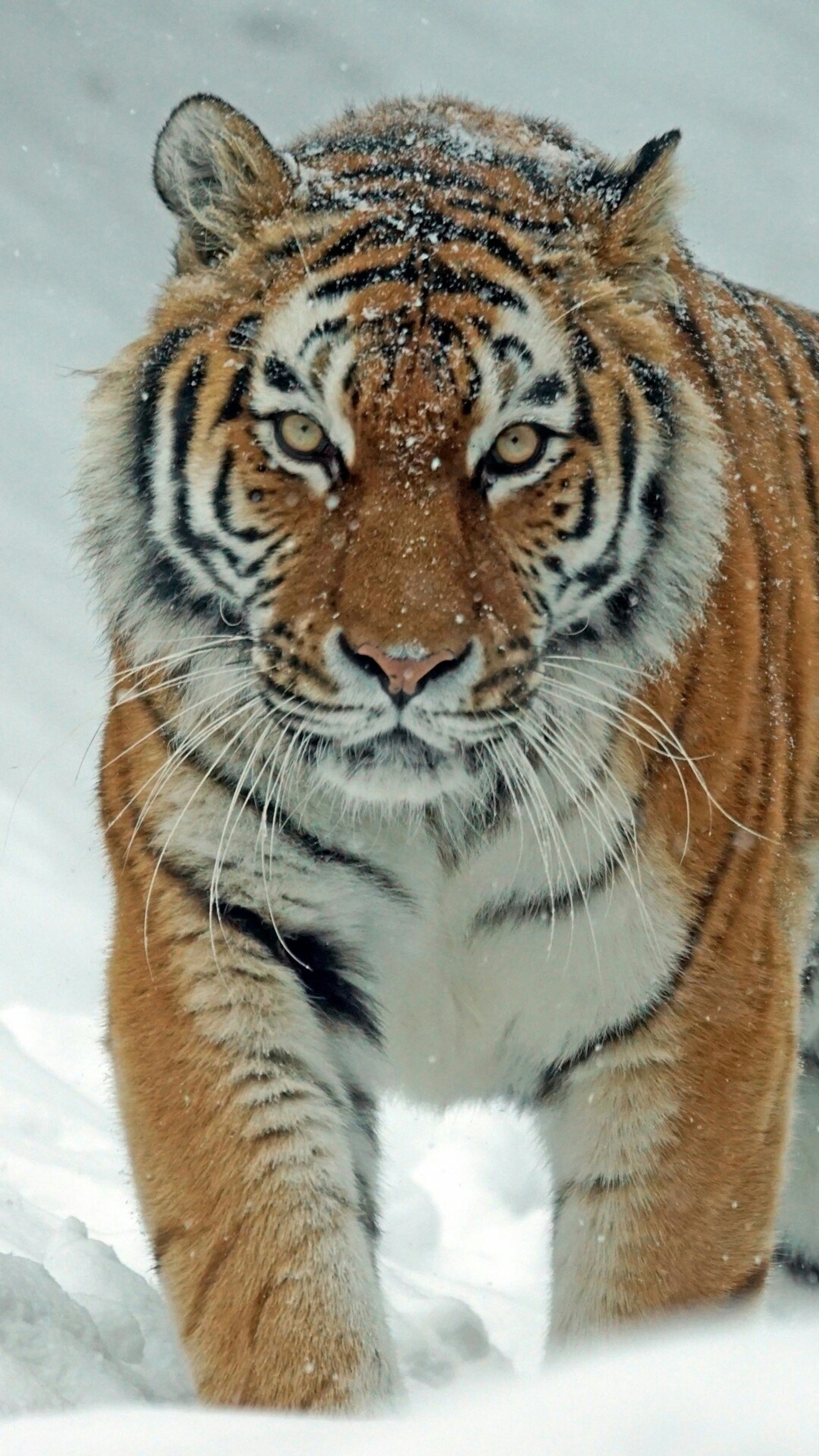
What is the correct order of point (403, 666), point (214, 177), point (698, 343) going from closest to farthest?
1. point (403, 666)
2. point (214, 177)
3. point (698, 343)

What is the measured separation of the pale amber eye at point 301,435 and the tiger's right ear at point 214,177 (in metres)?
0.30

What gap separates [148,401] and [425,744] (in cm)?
59

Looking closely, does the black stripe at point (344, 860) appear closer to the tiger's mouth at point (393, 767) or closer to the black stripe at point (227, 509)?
the tiger's mouth at point (393, 767)

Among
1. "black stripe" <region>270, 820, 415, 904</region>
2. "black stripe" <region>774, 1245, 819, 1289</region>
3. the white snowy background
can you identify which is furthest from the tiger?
"black stripe" <region>774, 1245, 819, 1289</region>

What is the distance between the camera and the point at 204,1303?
6.75 feet

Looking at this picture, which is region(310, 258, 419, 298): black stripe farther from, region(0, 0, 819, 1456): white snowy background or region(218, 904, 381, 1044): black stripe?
region(218, 904, 381, 1044): black stripe

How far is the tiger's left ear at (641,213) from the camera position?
2.20 metres

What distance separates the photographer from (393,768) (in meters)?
2.00

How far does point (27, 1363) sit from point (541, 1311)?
1.73 metres

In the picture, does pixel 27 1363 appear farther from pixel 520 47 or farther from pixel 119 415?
pixel 520 47

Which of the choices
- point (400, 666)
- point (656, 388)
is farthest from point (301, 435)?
point (656, 388)

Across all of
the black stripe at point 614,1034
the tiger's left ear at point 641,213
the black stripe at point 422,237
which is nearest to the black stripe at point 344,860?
the black stripe at point 614,1034

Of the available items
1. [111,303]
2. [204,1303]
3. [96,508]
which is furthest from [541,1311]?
[111,303]

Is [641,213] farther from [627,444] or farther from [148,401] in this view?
[148,401]
